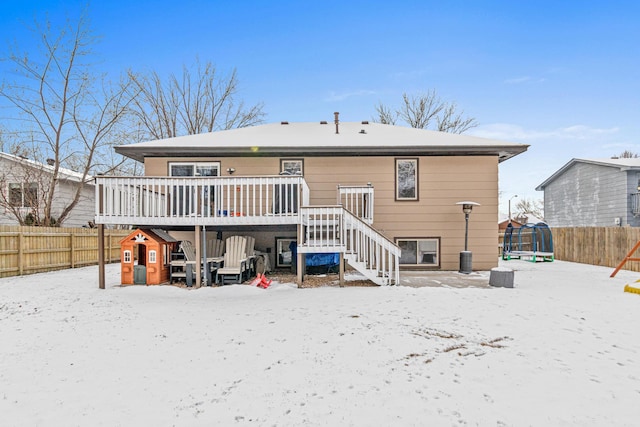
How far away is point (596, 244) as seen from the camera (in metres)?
12.9

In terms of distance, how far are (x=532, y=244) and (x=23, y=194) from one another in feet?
78.9

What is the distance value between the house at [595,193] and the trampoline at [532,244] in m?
4.29

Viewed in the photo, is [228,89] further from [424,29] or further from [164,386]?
[164,386]

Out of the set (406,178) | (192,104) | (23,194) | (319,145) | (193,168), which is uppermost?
(192,104)

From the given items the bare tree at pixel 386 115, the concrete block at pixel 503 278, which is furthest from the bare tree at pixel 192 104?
the concrete block at pixel 503 278

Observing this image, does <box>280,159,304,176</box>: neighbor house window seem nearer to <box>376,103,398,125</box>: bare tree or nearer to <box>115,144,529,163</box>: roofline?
<box>115,144,529,163</box>: roofline

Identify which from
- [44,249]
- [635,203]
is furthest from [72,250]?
[635,203]

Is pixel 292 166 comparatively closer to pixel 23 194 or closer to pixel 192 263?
pixel 192 263

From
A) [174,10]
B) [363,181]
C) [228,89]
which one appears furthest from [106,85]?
[363,181]

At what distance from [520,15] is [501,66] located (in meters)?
2.57

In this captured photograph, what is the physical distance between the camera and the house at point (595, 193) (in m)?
16.5

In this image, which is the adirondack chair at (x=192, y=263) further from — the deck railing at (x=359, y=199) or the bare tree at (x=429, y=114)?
the bare tree at (x=429, y=114)

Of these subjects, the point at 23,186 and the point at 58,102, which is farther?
the point at 58,102

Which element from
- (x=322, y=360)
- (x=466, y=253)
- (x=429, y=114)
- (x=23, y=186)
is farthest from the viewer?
(x=429, y=114)
